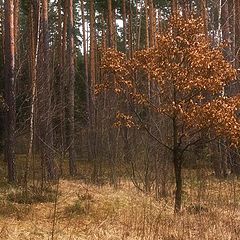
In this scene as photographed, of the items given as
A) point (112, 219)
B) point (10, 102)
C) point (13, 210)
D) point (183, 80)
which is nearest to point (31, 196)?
point (13, 210)

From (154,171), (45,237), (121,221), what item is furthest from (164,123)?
(45,237)

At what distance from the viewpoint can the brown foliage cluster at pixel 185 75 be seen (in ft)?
28.1

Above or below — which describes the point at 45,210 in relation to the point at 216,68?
below

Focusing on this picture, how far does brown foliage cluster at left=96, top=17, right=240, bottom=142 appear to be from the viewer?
8578 mm

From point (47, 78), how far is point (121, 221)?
446cm

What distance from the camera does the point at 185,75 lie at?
870 cm

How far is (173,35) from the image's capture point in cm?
914

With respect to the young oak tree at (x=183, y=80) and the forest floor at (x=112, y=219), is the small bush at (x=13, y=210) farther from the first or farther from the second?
the young oak tree at (x=183, y=80)

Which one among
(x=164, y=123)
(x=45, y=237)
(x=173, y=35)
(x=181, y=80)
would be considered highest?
(x=173, y=35)

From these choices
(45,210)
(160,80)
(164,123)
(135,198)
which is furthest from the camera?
(164,123)

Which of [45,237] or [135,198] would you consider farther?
[135,198]

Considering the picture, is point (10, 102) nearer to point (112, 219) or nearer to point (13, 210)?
point (13, 210)

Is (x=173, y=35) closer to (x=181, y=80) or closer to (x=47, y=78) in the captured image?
(x=181, y=80)

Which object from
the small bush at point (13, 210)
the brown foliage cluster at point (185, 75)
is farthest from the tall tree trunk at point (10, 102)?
the brown foliage cluster at point (185, 75)
